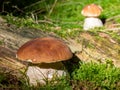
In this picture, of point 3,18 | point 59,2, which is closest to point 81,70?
point 3,18

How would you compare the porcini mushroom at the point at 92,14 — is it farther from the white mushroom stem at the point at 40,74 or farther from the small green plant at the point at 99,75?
the white mushroom stem at the point at 40,74

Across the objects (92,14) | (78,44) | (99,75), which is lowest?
(99,75)

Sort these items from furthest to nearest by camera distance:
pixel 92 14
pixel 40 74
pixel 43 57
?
pixel 92 14 → pixel 40 74 → pixel 43 57

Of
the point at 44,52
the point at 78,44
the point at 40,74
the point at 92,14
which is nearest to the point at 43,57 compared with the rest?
the point at 44,52

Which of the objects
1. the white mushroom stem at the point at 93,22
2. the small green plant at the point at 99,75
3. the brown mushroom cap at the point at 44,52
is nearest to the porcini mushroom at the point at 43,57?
the brown mushroom cap at the point at 44,52

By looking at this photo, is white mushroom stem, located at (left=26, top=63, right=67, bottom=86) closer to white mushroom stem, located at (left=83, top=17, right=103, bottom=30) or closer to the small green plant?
the small green plant

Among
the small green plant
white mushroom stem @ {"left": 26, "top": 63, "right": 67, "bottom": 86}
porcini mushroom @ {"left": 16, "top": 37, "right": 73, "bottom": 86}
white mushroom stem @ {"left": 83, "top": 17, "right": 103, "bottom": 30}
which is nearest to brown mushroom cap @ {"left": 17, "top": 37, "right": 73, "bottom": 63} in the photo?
porcini mushroom @ {"left": 16, "top": 37, "right": 73, "bottom": 86}

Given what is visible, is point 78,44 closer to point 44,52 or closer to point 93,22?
point 44,52
